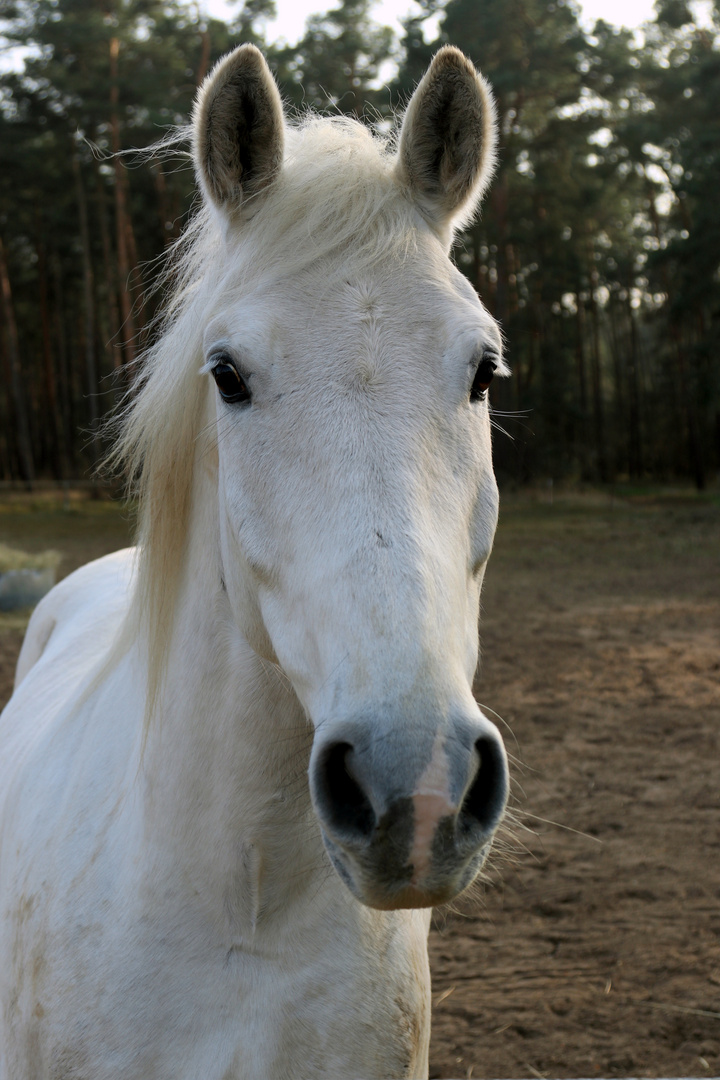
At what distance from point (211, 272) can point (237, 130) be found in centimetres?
28

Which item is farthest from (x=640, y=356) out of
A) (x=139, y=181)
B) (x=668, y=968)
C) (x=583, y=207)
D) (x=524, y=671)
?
(x=668, y=968)

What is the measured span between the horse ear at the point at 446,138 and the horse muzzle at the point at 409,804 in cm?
110

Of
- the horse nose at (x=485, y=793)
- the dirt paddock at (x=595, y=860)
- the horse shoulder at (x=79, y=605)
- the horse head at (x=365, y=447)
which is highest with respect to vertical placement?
the horse head at (x=365, y=447)

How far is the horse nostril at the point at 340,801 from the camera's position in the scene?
47.4 inches

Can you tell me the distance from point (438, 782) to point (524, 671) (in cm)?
671

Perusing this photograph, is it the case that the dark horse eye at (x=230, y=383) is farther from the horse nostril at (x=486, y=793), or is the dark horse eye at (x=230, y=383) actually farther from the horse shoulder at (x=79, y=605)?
the horse shoulder at (x=79, y=605)

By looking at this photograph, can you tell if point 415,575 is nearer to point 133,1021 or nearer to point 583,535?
point 133,1021

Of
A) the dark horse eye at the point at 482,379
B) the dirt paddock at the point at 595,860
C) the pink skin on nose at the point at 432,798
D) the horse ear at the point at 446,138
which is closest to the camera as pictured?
the pink skin on nose at the point at 432,798

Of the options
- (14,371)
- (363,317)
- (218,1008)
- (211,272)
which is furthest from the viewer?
(14,371)

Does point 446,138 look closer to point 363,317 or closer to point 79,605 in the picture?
point 363,317

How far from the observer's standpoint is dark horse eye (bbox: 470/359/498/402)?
161cm

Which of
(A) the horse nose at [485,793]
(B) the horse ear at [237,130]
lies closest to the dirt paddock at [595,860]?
(A) the horse nose at [485,793]

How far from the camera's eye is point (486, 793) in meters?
1.26

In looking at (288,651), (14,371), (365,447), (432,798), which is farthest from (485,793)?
(14,371)
